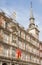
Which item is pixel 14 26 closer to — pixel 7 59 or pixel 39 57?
pixel 7 59

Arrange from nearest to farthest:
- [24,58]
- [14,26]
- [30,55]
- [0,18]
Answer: [0,18] < [14,26] < [24,58] < [30,55]

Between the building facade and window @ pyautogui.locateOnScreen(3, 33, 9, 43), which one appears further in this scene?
window @ pyautogui.locateOnScreen(3, 33, 9, 43)

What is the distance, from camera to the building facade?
36469mm

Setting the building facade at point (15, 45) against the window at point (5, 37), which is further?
the window at point (5, 37)

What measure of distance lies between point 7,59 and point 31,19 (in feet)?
90.0

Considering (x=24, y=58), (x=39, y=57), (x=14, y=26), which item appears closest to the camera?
(x=14, y=26)

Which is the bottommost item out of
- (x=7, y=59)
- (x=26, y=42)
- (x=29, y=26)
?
(x=7, y=59)

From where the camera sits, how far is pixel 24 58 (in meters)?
45.6

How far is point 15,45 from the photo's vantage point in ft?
135

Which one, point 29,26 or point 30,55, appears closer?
point 30,55

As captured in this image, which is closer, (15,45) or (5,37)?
(5,37)

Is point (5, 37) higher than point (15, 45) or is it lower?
higher

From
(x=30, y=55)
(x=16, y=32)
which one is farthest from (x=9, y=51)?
(x=30, y=55)

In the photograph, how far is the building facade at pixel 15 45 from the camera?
36469 millimetres
